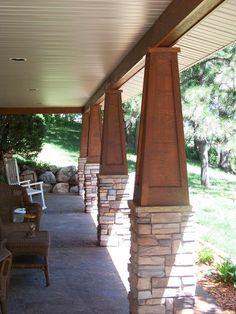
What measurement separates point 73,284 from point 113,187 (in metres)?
1.93

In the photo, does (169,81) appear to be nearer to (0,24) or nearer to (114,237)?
(0,24)

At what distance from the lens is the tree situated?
10.1m

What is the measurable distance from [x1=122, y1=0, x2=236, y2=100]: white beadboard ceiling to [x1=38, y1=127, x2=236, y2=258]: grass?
288cm

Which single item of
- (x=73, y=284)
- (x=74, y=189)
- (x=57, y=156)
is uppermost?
(x=57, y=156)

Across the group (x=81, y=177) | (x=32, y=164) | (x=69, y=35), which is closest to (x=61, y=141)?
(x=32, y=164)

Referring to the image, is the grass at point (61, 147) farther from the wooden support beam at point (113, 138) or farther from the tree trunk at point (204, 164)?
the wooden support beam at point (113, 138)

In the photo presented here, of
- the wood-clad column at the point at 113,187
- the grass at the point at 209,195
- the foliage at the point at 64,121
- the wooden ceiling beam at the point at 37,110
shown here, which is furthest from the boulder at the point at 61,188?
the foliage at the point at 64,121

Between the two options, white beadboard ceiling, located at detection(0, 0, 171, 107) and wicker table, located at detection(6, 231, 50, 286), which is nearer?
white beadboard ceiling, located at detection(0, 0, 171, 107)

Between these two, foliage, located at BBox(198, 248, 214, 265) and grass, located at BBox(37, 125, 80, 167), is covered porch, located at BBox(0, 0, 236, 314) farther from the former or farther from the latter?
grass, located at BBox(37, 125, 80, 167)

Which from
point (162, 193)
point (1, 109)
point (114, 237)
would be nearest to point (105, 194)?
point (114, 237)

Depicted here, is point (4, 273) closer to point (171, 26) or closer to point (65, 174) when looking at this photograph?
point (171, 26)

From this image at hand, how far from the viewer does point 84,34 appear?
3738 millimetres

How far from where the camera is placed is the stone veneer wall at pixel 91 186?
9.30 meters

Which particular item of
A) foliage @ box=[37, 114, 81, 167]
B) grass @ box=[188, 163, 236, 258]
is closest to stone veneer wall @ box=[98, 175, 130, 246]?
grass @ box=[188, 163, 236, 258]
